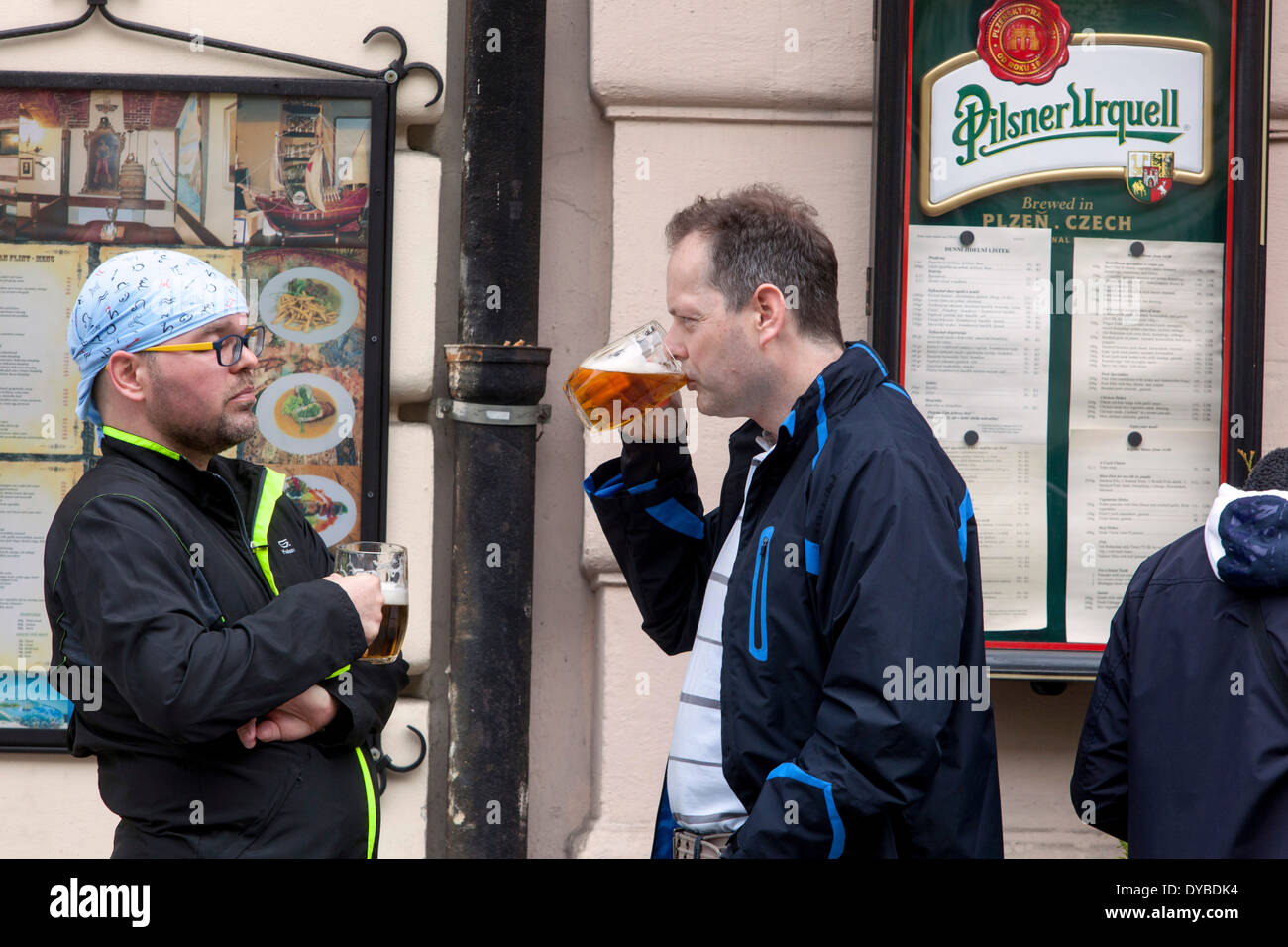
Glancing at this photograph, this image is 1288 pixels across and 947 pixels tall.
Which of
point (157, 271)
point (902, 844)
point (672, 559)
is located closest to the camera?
point (902, 844)

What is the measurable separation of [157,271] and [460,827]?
1882mm

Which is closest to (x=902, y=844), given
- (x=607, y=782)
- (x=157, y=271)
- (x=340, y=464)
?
(x=157, y=271)

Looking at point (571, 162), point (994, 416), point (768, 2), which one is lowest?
point (994, 416)

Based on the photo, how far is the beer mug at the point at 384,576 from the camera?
2.14 metres

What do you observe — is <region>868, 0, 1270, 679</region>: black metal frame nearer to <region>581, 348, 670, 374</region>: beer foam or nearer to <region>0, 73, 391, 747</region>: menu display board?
<region>581, 348, 670, 374</region>: beer foam

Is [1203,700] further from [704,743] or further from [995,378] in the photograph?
[995,378]

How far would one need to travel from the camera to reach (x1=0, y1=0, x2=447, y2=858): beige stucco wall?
11.4 feet

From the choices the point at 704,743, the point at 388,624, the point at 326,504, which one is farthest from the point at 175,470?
the point at 326,504

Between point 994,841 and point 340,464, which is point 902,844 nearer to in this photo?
point 994,841

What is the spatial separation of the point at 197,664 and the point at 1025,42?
2.55m

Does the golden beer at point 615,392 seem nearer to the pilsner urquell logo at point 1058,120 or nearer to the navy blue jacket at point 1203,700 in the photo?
the navy blue jacket at point 1203,700

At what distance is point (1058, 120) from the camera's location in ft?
11.1

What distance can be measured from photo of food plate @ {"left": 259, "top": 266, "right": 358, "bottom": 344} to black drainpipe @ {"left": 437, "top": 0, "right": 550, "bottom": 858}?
30 centimetres

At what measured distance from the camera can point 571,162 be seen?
3691 mm
